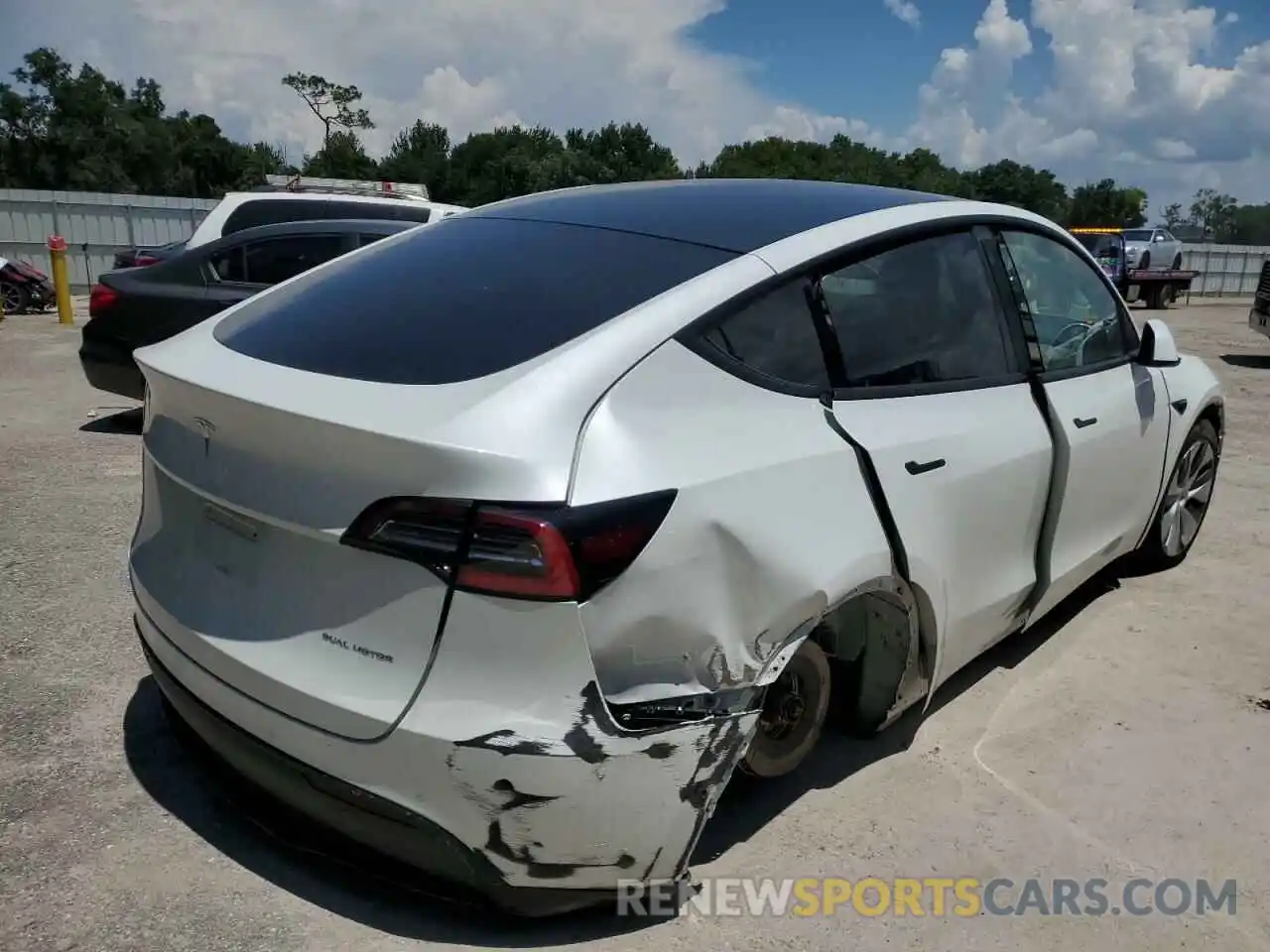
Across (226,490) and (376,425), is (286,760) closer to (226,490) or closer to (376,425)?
(226,490)

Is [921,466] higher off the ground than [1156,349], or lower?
lower

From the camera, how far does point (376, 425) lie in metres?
2.04

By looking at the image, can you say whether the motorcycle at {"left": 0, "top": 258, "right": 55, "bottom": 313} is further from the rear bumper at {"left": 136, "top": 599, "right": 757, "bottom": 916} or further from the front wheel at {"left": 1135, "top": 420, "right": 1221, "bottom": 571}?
the rear bumper at {"left": 136, "top": 599, "right": 757, "bottom": 916}

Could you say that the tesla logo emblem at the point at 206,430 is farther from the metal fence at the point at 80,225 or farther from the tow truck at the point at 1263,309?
the metal fence at the point at 80,225

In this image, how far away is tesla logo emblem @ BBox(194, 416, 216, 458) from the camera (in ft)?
7.75

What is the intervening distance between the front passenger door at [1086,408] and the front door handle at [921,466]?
79cm

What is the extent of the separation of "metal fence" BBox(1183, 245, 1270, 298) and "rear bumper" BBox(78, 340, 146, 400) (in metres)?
36.3

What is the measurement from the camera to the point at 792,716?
281 cm

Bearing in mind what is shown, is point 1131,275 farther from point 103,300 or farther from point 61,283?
point 103,300

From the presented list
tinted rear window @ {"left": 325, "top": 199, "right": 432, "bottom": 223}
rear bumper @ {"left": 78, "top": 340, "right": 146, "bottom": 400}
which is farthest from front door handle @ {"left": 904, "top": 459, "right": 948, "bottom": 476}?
tinted rear window @ {"left": 325, "top": 199, "right": 432, "bottom": 223}

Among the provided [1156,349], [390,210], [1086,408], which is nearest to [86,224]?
[390,210]

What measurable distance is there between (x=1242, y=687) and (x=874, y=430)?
2.18m

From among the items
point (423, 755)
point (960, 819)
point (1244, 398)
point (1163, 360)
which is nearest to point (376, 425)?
point (423, 755)

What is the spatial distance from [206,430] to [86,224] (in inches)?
994
